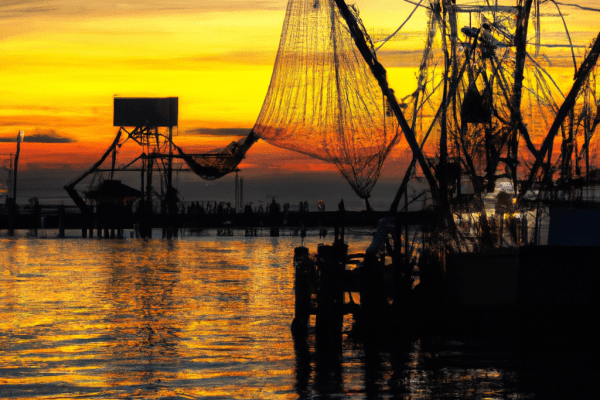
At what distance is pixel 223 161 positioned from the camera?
43031 mm

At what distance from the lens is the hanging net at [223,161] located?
30658mm

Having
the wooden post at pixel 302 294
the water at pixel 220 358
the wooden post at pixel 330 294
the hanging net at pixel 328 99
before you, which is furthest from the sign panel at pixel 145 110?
the wooden post at pixel 330 294

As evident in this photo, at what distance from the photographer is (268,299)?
27812mm

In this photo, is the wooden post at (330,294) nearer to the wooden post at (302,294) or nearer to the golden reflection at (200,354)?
the golden reflection at (200,354)

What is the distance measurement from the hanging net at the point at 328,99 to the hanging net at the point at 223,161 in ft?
19.8

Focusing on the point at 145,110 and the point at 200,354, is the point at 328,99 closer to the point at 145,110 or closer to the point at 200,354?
the point at 200,354

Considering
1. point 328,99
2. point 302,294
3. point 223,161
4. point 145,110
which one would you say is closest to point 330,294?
point 302,294

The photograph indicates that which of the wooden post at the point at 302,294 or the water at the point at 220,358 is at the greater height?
the wooden post at the point at 302,294

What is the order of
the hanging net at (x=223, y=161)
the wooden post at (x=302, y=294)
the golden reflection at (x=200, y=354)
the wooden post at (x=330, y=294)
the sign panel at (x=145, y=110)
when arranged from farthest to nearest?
the sign panel at (x=145, y=110) → the hanging net at (x=223, y=161) → the wooden post at (x=302, y=294) → the wooden post at (x=330, y=294) → the golden reflection at (x=200, y=354)

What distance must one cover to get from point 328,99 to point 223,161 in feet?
68.4

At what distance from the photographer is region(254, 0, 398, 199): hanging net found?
22275mm

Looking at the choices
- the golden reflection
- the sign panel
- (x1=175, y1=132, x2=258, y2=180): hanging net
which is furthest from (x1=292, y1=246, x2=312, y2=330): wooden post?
the sign panel

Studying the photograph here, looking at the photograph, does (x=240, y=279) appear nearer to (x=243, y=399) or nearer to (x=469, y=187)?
(x=469, y=187)

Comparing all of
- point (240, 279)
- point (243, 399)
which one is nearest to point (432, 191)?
point (243, 399)
